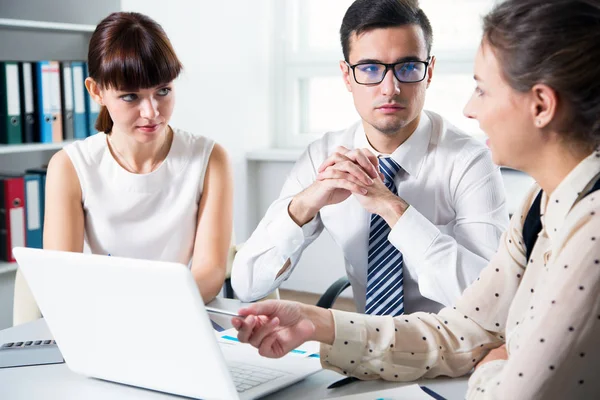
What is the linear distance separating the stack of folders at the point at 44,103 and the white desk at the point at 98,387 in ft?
6.18

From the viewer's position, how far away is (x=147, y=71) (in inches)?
83.3

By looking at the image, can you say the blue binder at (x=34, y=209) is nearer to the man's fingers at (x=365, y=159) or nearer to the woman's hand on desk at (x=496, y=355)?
the man's fingers at (x=365, y=159)

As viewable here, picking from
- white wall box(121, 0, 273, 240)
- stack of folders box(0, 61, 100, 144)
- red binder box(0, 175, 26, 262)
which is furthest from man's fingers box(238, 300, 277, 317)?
white wall box(121, 0, 273, 240)

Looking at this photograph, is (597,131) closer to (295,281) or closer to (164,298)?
(164,298)

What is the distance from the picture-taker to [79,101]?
10.8ft

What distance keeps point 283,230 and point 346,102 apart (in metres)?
2.57

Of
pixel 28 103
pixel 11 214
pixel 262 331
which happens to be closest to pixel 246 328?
pixel 262 331

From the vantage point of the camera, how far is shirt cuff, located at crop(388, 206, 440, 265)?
179 cm

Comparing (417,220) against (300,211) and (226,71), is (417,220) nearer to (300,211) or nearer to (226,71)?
A: (300,211)

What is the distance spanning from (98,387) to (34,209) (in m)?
1.98

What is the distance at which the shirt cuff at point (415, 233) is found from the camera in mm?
1786

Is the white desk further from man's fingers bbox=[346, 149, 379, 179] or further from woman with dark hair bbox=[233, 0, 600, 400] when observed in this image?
man's fingers bbox=[346, 149, 379, 179]

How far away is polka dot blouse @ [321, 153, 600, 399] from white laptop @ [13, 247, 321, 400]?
5.4 inches

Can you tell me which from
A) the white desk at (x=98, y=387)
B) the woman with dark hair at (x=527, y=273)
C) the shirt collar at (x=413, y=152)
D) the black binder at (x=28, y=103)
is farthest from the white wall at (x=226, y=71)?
the woman with dark hair at (x=527, y=273)
